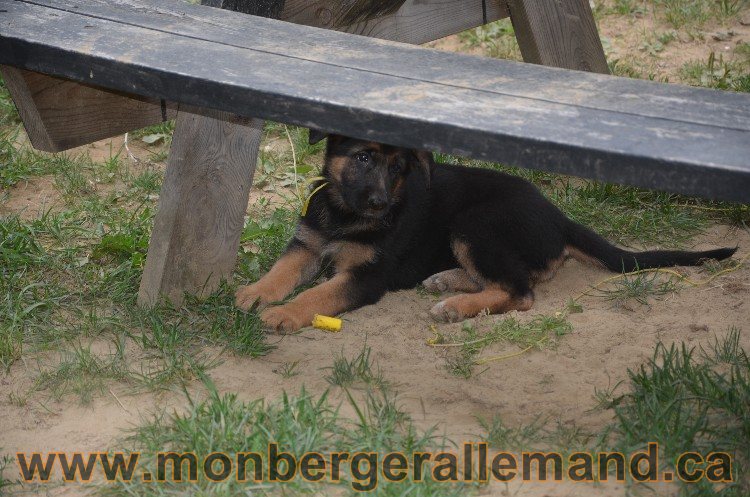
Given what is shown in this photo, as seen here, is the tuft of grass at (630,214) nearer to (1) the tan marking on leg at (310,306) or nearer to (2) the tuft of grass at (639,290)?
(2) the tuft of grass at (639,290)

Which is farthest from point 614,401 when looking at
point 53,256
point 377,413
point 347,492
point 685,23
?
point 685,23

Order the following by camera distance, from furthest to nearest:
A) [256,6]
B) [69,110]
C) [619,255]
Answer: [619,255] < [256,6] < [69,110]

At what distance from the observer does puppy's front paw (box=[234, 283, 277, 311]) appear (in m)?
3.87

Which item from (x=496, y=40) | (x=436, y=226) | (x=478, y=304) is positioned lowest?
(x=478, y=304)

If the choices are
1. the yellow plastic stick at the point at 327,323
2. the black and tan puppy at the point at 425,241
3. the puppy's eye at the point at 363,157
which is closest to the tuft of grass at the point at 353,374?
the yellow plastic stick at the point at 327,323

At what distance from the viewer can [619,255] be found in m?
4.12

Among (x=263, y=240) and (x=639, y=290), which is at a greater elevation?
(x=263, y=240)

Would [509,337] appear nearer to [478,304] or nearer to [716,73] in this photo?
[478,304]

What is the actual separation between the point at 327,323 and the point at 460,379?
2.28 ft

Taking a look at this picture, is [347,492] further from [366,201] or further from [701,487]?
[366,201]

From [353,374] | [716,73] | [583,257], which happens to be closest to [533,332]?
[583,257]

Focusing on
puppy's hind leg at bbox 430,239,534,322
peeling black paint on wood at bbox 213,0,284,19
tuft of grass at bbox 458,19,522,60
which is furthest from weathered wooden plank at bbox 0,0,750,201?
tuft of grass at bbox 458,19,522,60

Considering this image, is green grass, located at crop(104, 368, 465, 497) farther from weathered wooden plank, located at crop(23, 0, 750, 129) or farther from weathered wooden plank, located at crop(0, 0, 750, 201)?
weathered wooden plank, located at crop(23, 0, 750, 129)

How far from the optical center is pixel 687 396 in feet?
9.55
